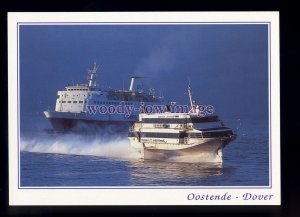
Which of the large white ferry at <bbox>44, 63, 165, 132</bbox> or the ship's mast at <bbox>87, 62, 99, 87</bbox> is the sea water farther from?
Answer: the ship's mast at <bbox>87, 62, 99, 87</bbox>

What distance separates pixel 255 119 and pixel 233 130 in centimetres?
16

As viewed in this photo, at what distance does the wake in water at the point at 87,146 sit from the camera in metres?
3.94

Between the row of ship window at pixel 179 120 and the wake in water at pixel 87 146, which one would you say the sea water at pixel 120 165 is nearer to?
the wake in water at pixel 87 146

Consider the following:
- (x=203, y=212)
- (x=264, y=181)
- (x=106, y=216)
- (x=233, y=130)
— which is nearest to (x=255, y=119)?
(x=233, y=130)

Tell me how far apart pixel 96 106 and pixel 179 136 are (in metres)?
0.58

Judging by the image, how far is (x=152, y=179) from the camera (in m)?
3.92

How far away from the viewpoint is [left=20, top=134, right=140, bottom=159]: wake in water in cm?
394

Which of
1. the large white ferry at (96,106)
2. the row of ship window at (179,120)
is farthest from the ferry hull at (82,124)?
the row of ship window at (179,120)

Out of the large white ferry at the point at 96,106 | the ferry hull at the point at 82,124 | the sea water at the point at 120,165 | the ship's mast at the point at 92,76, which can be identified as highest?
the ship's mast at the point at 92,76

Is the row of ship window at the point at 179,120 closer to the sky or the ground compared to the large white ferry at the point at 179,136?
closer to the sky

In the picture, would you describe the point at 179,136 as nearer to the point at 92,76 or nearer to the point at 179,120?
the point at 179,120

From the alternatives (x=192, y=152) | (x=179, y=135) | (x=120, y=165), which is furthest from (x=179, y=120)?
(x=120, y=165)

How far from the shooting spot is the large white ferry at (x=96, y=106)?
3941mm

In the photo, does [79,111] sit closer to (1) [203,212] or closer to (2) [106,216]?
(2) [106,216]
